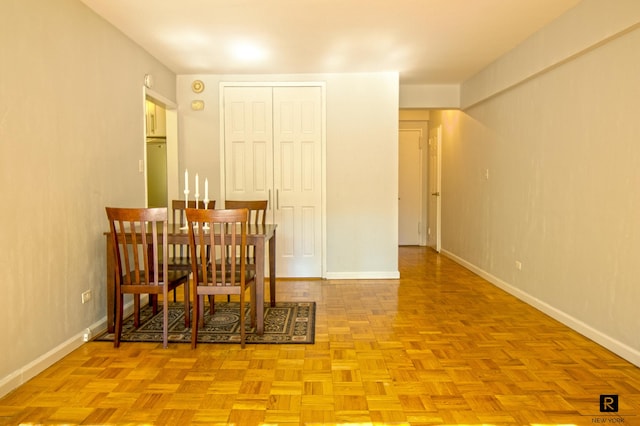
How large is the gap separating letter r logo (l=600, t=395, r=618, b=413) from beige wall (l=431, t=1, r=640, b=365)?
0.60 meters

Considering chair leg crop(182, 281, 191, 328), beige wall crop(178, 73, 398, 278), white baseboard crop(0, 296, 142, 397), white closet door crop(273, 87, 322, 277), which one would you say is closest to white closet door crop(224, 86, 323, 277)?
white closet door crop(273, 87, 322, 277)

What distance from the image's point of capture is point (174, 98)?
16.7 feet

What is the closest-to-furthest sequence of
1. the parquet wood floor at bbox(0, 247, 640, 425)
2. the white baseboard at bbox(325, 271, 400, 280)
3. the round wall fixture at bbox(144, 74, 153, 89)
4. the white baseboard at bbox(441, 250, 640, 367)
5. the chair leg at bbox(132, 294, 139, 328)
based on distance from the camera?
the parquet wood floor at bbox(0, 247, 640, 425) → the white baseboard at bbox(441, 250, 640, 367) → the chair leg at bbox(132, 294, 139, 328) → the round wall fixture at bbox(144, 74, 153, 89) → the white baseboard at bbox(325, 271, 400, 280)

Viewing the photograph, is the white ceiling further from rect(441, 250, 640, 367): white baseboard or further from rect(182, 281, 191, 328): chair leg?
rect(441, 250, 640, 367): white baseboard

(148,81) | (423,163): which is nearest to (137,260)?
(148,81)

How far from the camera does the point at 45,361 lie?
8.48ft

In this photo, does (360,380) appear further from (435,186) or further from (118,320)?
(435,186)

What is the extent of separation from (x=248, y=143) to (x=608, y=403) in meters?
4.18

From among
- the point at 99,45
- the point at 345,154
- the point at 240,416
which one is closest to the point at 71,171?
the point at 99,45

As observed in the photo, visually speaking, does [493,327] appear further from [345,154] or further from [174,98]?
[174,98]

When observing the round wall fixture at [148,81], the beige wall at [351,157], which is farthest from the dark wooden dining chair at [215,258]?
the beige wall at [351,157]

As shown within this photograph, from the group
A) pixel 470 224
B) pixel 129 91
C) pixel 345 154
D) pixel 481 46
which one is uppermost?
pixel 481 46

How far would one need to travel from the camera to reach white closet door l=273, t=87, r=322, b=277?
513cm

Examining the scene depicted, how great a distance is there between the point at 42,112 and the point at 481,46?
3685 mm
